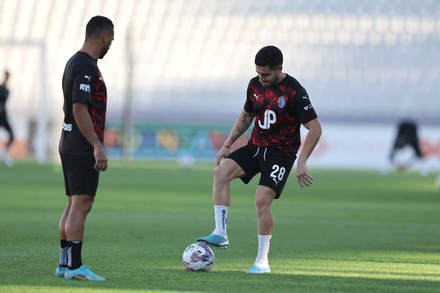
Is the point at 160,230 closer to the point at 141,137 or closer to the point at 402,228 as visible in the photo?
the point at 402,228

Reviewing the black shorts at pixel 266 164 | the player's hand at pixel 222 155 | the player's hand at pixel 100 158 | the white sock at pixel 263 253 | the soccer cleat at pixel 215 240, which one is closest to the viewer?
the player's hand at pixel 100 158

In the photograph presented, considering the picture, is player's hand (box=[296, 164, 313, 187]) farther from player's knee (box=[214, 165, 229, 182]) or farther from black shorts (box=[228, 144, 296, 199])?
player's knee (box=[214, 165, 229, 182])

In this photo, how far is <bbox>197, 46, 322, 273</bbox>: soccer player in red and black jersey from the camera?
382 inches

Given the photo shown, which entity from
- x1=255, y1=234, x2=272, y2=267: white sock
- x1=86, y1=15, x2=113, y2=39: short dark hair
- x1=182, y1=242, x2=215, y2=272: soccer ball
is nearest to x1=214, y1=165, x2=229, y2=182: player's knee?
x1=255, y1=234, x2=272, y2=267: white sock

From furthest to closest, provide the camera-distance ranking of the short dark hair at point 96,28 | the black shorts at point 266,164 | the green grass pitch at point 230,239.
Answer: the black shorts at point 266,164 < the green grass pitch at point 230,239 < the short dark hair at point 96,28

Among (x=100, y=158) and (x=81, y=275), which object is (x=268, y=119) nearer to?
(x=100, y=158)

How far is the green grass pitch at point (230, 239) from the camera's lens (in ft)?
28.7

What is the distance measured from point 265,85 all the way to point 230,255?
2.23 meters

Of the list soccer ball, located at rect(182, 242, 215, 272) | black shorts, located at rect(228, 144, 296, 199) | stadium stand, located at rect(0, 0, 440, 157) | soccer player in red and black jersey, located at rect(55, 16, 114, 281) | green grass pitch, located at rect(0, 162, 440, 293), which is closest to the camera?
soccer player in red and black jersey, located at rect(55, 16, 114, 281)

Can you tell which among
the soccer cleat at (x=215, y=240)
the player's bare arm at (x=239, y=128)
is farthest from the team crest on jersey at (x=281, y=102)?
the soccer cleat at (x=215, y=240)

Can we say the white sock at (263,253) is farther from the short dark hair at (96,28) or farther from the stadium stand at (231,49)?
the stadium stand at (231,49)

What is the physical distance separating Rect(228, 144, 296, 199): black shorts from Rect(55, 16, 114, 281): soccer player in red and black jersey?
5.80ft

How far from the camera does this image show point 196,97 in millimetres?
58000

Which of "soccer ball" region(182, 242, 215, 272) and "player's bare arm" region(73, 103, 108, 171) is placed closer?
"player's bare arm" region(73, 103, 108, 171)
